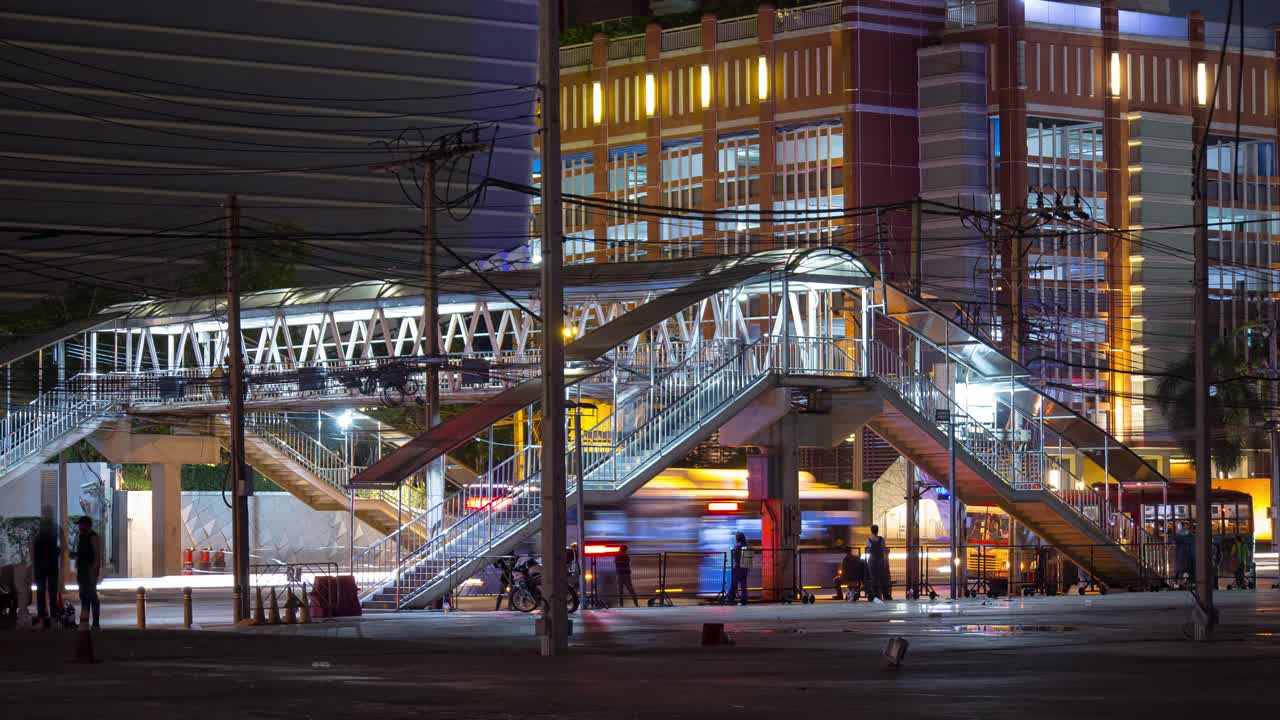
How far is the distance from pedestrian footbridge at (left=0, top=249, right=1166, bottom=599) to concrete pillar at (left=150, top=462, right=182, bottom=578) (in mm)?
2299

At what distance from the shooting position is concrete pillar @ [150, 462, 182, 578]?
61.3 meters

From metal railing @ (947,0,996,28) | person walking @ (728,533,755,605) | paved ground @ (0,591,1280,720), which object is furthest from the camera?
metal railing @ (947,0,996,28)

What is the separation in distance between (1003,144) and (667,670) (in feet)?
267

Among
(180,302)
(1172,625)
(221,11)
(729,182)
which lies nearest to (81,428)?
(180,302)

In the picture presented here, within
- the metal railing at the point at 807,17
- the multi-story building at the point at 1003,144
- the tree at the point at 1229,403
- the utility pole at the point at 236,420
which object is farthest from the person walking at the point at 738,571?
the metal railing at the point at 807,17

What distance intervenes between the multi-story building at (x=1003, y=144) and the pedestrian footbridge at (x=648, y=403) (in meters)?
38.4

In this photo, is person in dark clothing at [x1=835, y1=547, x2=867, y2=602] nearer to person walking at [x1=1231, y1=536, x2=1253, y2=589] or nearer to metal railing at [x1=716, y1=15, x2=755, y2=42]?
person walking at [x1=1231, y1=536, x2=1253, y2=589]

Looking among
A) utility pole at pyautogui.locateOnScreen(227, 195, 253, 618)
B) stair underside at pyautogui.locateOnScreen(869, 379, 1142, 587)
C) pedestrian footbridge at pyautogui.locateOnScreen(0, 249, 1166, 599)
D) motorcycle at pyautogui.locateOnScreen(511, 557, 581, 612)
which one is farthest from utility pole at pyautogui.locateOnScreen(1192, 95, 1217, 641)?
utility pole at pyautogui.locateOnScreen(227, 195, 253, 618)

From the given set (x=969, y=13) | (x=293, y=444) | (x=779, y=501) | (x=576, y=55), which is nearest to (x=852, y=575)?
(x=779, y=501)

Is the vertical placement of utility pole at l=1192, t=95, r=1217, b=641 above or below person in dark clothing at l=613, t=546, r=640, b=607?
above

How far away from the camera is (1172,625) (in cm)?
2877

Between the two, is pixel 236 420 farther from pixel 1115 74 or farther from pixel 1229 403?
pixel 1115 74

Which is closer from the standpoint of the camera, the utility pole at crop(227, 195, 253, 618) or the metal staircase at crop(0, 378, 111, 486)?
the utility pole at crop(227, 195, 253, 618)

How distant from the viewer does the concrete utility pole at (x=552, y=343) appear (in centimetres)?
2330
